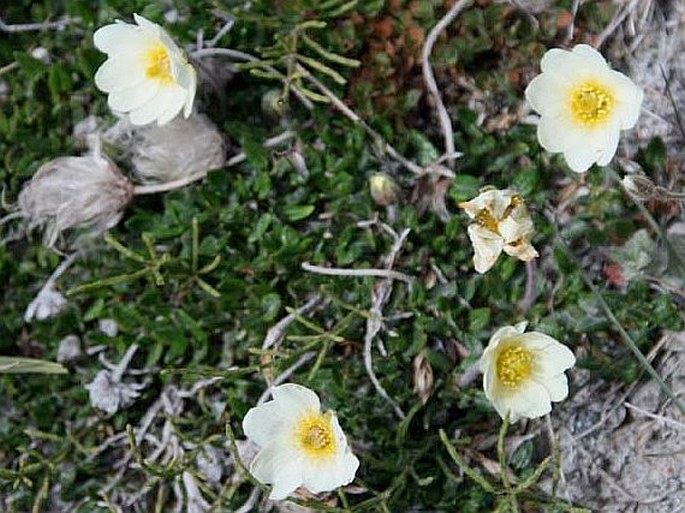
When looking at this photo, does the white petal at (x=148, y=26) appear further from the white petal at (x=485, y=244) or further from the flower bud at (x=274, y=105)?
the white petal at (x=485, y=244)

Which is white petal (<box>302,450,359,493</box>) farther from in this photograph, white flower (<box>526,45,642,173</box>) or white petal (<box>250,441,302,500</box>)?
white flower (<box>526,45,642,173</box>)

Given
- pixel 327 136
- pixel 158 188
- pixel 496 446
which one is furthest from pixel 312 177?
pixel 496 446

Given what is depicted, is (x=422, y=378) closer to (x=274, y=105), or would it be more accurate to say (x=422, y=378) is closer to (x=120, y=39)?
(x=274, y=105)

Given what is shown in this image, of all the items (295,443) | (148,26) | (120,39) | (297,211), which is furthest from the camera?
(297,211)

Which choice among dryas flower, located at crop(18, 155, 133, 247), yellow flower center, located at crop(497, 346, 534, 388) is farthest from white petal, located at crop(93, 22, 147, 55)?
yellow flower center, located at crop(497, 346, 534, 388)

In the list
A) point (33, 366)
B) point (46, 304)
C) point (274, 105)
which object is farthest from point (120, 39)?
point (33, 366)

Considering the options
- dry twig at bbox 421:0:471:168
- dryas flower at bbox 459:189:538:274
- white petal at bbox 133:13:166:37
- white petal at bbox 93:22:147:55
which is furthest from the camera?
dry twig at bbox 421:0:471:168
